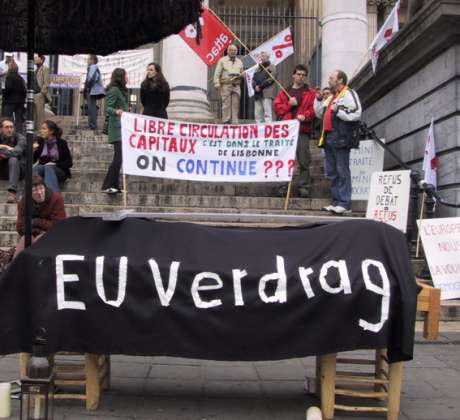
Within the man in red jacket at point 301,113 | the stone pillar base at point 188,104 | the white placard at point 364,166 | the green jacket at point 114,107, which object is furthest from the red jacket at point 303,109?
the stone pillar base at point 188,104

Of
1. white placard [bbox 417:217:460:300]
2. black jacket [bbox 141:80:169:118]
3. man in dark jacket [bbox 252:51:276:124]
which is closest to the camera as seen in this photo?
white placard [bbox 417:217:460:300]

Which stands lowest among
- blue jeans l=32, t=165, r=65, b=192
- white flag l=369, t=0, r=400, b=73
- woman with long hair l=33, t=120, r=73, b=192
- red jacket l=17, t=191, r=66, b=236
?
red jacket l=17, t=191, r=66, b=236

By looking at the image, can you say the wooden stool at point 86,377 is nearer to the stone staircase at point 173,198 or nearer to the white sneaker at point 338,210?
the stone staircase at point 173,198

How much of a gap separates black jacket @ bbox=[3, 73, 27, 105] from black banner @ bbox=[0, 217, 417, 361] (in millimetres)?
10086

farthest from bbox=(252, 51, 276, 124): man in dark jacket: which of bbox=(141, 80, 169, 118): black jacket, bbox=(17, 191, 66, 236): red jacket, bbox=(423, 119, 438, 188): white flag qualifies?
bbox=(17, 191, 66, 236): red jacket

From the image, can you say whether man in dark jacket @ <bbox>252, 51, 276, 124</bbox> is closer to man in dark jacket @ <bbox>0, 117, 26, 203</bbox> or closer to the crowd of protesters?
the crowd of protesters

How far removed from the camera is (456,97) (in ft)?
30.5

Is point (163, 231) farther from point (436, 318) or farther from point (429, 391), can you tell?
point (429, 391)

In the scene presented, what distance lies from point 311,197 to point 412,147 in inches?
76.1

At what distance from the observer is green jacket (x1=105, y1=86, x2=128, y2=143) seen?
416 inches

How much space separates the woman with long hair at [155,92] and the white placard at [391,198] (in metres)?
3.85

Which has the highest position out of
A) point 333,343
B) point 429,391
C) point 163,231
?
point 163,231

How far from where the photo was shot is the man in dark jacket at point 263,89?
13478mm

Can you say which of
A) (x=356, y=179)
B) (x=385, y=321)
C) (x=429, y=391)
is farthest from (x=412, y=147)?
(x=385, y=321)
